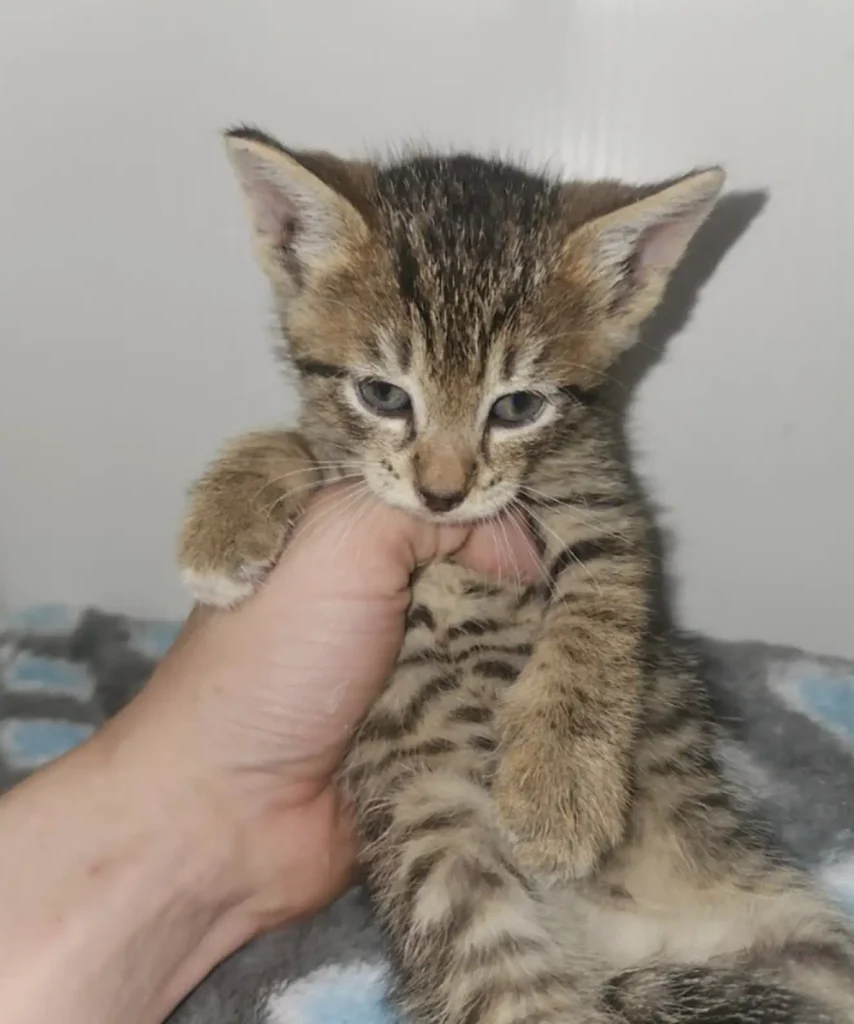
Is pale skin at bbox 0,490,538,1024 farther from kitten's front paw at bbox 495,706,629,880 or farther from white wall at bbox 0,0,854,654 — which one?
white wall at bbox 0,0,854,654

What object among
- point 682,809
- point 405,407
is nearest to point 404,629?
point 405,407

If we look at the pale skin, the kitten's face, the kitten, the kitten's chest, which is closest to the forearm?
the pale skin

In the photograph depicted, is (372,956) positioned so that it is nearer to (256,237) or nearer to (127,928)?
(127,928)

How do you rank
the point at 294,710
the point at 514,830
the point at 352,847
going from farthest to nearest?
the point at 352,847 < the point at 294,710 < the point at 514,830

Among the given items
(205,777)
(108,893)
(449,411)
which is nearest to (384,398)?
(449,411)

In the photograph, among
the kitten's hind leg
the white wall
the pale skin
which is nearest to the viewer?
the kitten's hind leg

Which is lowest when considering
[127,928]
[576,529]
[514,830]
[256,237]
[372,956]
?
[372,956]
